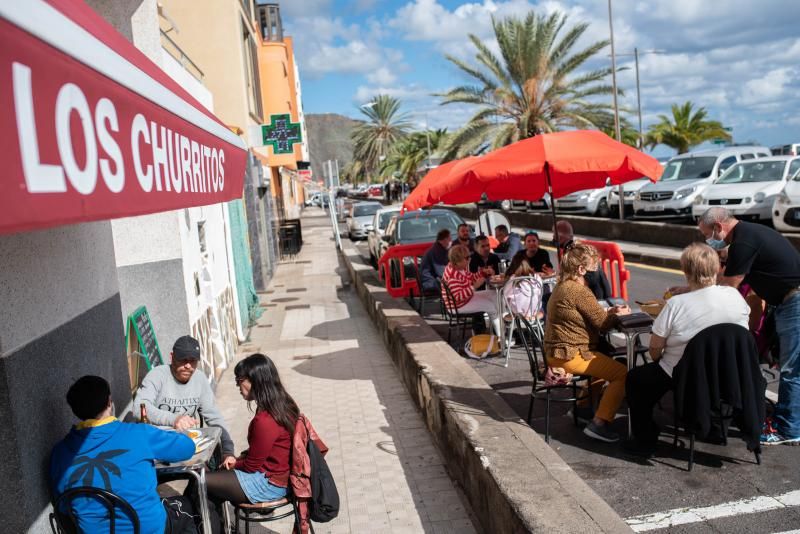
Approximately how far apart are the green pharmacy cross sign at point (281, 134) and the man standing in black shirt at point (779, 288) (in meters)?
14.7

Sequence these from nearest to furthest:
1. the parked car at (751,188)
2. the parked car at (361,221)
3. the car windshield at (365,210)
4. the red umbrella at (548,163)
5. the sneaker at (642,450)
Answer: the sneaker at (642,450) → the red umbrella at (548,163) → the parked car at (751,188) → the parked car at (361,221) → the car windshield at (365,210)

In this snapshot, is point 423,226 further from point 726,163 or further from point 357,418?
point 726,163

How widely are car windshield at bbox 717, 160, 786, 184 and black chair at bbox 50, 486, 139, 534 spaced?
18.9 meters

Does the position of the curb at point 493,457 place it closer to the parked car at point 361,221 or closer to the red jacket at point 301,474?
the red jacket at point 301,474

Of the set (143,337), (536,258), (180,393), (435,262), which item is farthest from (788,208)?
(180,393)

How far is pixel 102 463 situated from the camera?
3.38 metres

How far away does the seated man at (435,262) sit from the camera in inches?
436

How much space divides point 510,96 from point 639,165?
19947 mm

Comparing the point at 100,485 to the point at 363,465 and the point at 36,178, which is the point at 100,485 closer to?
the point at 36,178

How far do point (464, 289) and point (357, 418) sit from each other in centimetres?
235

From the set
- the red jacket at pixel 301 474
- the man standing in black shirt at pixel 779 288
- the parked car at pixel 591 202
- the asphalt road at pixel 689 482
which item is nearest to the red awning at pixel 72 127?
the red jacket at pixel 301 474

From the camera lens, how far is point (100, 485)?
3.34 m

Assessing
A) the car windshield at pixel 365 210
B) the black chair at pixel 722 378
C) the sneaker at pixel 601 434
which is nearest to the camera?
the black chair at pixel 722 378

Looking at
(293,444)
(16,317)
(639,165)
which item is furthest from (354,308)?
(16,317)
